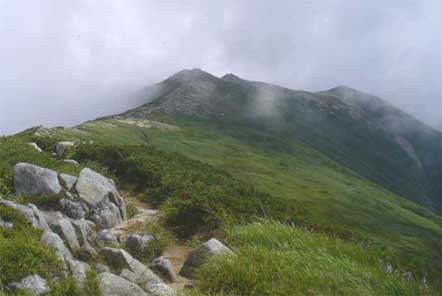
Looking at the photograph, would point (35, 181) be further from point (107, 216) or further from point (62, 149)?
point (62, 149)

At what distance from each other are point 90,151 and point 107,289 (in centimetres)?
2055

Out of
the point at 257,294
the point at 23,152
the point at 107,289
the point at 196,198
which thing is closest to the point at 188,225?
the point at 196,198

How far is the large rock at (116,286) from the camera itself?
25.9 ft

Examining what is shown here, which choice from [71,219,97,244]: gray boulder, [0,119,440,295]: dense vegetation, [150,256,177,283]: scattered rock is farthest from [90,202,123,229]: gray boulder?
[150,256,177,283]: scattered rock

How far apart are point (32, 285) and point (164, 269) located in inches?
129

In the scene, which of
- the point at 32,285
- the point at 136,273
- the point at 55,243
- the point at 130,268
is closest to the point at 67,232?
the point at 55,243

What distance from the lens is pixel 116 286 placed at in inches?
318

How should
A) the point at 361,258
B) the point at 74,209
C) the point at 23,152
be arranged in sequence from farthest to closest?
the point at 23,152
the point at 74,209
the point at 361,258

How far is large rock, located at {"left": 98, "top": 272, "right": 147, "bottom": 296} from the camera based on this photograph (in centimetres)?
791

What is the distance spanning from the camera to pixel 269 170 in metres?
142

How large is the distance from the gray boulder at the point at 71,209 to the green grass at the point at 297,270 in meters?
6.72

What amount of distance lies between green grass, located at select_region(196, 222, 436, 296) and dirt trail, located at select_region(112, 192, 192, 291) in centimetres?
151

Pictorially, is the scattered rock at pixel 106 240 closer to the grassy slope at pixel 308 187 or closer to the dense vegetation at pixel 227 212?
the dense vegetation at pixel 227 212

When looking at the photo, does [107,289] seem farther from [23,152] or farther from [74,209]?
[23,152]
